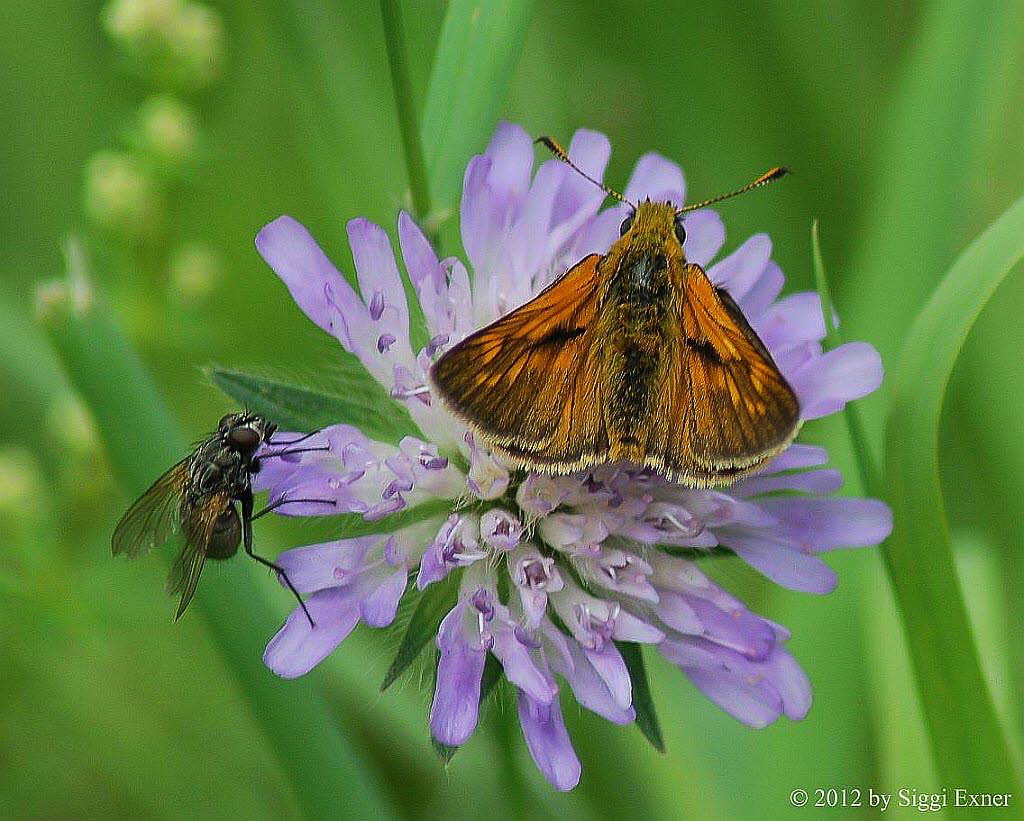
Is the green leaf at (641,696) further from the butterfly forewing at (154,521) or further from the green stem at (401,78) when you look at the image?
the green stem at (401,78)

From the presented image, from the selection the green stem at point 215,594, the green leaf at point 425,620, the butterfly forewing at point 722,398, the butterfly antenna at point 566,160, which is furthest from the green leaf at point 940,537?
the green stem at point 215,594

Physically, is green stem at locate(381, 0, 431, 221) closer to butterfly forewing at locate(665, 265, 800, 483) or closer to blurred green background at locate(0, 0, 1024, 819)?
blurred green background at locate(0, 0, 1024, 819)

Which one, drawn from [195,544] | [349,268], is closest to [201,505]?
[195,544]

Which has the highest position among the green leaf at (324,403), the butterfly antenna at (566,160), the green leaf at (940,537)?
the butterfly antenna at (566,160)

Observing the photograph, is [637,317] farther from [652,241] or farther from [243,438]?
[243,438]

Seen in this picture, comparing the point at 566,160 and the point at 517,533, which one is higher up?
the point at 566,160

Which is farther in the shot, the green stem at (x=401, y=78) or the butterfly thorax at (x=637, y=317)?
the green stem at (x=401, y=78)
